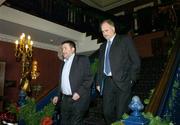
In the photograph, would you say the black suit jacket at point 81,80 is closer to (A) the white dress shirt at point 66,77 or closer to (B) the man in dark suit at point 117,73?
(A) the white dress shirt at point 66,77

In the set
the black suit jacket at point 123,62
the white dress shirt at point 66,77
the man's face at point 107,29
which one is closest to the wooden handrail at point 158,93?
the black suit jacket at point 123,62

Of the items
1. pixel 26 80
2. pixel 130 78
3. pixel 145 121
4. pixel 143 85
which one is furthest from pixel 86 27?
pixel 145 121

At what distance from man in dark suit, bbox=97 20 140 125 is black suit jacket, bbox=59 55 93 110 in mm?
290

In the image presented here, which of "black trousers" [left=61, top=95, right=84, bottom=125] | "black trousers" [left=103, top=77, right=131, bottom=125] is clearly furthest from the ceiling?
"black trousers" [left=103, top=77, right=131, bottom=125]

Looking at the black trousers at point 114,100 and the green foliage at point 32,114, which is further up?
the black trousers at point 114,100

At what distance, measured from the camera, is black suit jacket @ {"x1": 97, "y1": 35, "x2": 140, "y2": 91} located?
2354 millimetres

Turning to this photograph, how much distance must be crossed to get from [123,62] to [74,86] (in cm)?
66

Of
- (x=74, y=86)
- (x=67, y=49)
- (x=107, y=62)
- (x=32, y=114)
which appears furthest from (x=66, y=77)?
(x=32, y=114)

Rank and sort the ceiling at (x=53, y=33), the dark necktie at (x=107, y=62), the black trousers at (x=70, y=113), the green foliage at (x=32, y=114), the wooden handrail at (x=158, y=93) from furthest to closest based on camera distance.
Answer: the ceiling at (x=53, y=33) < the green foliage at (x=32, y=114) < the black trousers at (x=70, y=113) < the dark necktie at (x=107, y=62) < the wooden handrail at (x=158, y=93)

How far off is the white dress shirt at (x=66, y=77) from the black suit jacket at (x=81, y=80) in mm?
42

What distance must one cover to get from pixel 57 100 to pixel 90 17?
5.15m

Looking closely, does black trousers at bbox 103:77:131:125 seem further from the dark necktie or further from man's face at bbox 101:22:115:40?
man's face at bbox 101:22:115:40

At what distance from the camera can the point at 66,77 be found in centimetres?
281

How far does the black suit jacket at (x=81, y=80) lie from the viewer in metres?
2.72
